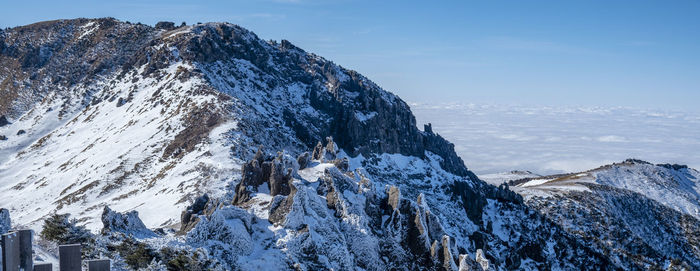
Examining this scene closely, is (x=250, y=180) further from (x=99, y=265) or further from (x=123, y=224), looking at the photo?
(x=99, y=265)

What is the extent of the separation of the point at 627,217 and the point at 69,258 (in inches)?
4196

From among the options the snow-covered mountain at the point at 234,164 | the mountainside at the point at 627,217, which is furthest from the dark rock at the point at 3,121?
the mountainside at the point at 627,217

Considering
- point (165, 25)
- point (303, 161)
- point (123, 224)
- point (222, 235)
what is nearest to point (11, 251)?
point (222, 235)

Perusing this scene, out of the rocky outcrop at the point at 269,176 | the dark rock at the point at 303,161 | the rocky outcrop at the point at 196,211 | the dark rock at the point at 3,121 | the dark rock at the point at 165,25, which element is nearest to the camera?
the rocky outcrop at the point at 196,211

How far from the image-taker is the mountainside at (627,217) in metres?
82.4

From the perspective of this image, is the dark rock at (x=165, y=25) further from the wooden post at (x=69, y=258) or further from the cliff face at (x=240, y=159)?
the wooden post at (x=69, y=258)

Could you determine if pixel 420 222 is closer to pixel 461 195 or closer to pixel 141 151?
pixel 141 151

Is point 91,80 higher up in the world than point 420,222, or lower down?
higher up

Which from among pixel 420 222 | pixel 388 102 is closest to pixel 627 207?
pixel 388 102

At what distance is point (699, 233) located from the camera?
332ft

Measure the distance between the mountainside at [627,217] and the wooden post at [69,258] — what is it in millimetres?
80609

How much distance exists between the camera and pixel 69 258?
8.85 m

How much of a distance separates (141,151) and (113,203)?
527 inches

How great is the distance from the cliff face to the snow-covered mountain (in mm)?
Result: 205
